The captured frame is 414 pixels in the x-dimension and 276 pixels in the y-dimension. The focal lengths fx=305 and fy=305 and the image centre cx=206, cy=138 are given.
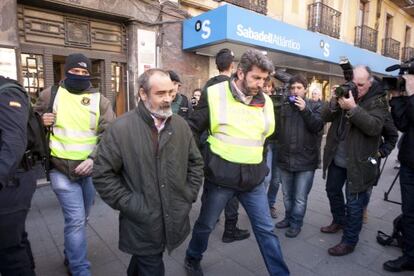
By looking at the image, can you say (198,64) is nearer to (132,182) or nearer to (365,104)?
(365,104)

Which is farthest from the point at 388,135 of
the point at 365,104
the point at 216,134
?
the point at 216,134

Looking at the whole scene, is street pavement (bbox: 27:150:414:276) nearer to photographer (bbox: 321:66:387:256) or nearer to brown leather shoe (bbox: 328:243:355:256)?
brown leather shoe (bbox: 328:243:355:256)

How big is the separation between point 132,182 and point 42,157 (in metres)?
0.85

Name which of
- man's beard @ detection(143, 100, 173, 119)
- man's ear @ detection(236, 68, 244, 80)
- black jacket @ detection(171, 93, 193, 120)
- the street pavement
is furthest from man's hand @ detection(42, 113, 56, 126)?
black jacket @ detection(171, 93, 193, 120)

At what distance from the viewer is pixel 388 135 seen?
11.3 feet

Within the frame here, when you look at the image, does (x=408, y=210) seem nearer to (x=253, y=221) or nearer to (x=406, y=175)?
(x=406, y=175)

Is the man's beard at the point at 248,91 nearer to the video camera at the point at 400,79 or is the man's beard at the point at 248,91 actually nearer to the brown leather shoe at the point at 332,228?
the video camera at the point at 400,79

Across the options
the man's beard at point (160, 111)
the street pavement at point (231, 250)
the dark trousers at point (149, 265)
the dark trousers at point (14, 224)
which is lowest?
the street pavement at point (231, 250)

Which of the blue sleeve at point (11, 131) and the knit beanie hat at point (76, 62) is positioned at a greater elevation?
the knit beanie hat at point (76, 62)

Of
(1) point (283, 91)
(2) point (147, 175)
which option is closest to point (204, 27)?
(1) point (283, 91)

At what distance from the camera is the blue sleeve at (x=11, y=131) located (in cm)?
173

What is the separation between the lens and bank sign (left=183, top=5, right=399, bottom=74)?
254 inches

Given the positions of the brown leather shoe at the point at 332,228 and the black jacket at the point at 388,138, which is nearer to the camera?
the black jacket at the point at 388,138

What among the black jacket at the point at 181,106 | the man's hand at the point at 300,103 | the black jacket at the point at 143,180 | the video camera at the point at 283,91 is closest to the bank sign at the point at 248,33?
the black jacket at the point at 181,106
